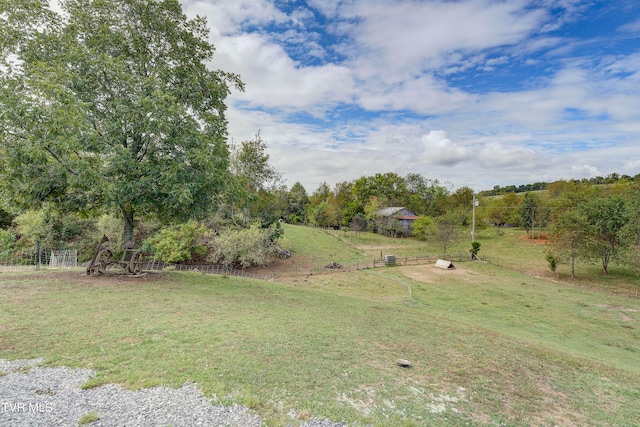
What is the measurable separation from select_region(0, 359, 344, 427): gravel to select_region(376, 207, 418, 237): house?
46949mm

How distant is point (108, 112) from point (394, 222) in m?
43.4

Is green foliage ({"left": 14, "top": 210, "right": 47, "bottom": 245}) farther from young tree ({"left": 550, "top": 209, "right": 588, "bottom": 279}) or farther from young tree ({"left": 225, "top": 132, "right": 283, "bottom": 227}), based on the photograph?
young tree ({"left": 550, "top": 209, "right": 588, "bottom": 279})

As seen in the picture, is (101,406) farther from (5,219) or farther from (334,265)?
(5,219)

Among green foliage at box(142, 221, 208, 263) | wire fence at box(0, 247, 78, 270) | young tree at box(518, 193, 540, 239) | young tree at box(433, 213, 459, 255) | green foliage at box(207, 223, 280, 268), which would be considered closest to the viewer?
wire fence at box(0, 247, 78, 270)

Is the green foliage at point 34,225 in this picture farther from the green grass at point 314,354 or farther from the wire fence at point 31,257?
the green grass at point 314,354

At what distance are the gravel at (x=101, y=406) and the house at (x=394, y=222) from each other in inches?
1848

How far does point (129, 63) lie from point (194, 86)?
8.63 feet

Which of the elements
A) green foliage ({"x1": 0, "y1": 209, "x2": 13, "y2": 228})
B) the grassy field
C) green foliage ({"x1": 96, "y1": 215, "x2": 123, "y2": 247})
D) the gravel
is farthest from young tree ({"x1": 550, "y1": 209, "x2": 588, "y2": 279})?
green foliage ({"x1": 0, "y1": 209, "x2": 13, "y2": 228})

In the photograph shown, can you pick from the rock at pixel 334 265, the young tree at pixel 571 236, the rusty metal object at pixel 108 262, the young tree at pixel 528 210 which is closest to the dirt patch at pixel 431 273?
the rock at pixel 334 265

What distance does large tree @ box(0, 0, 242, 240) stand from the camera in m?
9.39

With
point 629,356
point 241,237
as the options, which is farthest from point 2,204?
point 629,356

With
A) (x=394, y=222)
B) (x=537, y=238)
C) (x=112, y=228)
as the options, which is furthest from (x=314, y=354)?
(x=537, y=238)

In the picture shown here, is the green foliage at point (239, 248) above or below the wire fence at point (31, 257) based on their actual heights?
above

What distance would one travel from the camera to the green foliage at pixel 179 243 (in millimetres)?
23484
